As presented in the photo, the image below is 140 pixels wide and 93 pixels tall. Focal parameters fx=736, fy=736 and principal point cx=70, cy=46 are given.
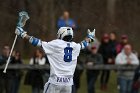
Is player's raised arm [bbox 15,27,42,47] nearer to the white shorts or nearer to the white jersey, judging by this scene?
the white jersey

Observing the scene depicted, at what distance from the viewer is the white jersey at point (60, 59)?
15.6 meters

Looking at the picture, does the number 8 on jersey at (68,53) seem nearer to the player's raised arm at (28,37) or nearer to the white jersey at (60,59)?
the white jersey at (60,59)

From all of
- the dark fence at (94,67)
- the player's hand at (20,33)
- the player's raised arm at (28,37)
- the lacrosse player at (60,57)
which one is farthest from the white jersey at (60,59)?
the dark fence at (94,67)

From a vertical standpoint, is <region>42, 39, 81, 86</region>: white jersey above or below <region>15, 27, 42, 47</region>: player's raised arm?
below

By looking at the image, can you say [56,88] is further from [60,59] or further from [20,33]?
[20,33]

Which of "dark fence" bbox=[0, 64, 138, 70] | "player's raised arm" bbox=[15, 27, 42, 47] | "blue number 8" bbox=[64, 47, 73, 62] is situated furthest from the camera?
"dark fence" bbox=[0, 64, 138, 70]

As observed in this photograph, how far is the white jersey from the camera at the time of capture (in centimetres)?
1564

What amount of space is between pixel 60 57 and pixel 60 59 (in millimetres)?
43

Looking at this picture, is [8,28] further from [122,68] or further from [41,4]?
[122,68]

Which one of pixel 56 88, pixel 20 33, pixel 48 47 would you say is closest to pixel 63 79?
pixel 56 88

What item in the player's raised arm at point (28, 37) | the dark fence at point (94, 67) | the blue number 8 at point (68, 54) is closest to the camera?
the player's raised arm at point (28, 37)

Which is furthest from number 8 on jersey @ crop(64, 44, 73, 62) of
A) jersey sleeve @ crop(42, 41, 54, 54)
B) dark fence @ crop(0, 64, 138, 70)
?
dark fence @ crop(0, 64, 138, 70)

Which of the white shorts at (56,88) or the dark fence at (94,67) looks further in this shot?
the dark fence at (94,67)

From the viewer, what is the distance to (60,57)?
15672 millimetres
